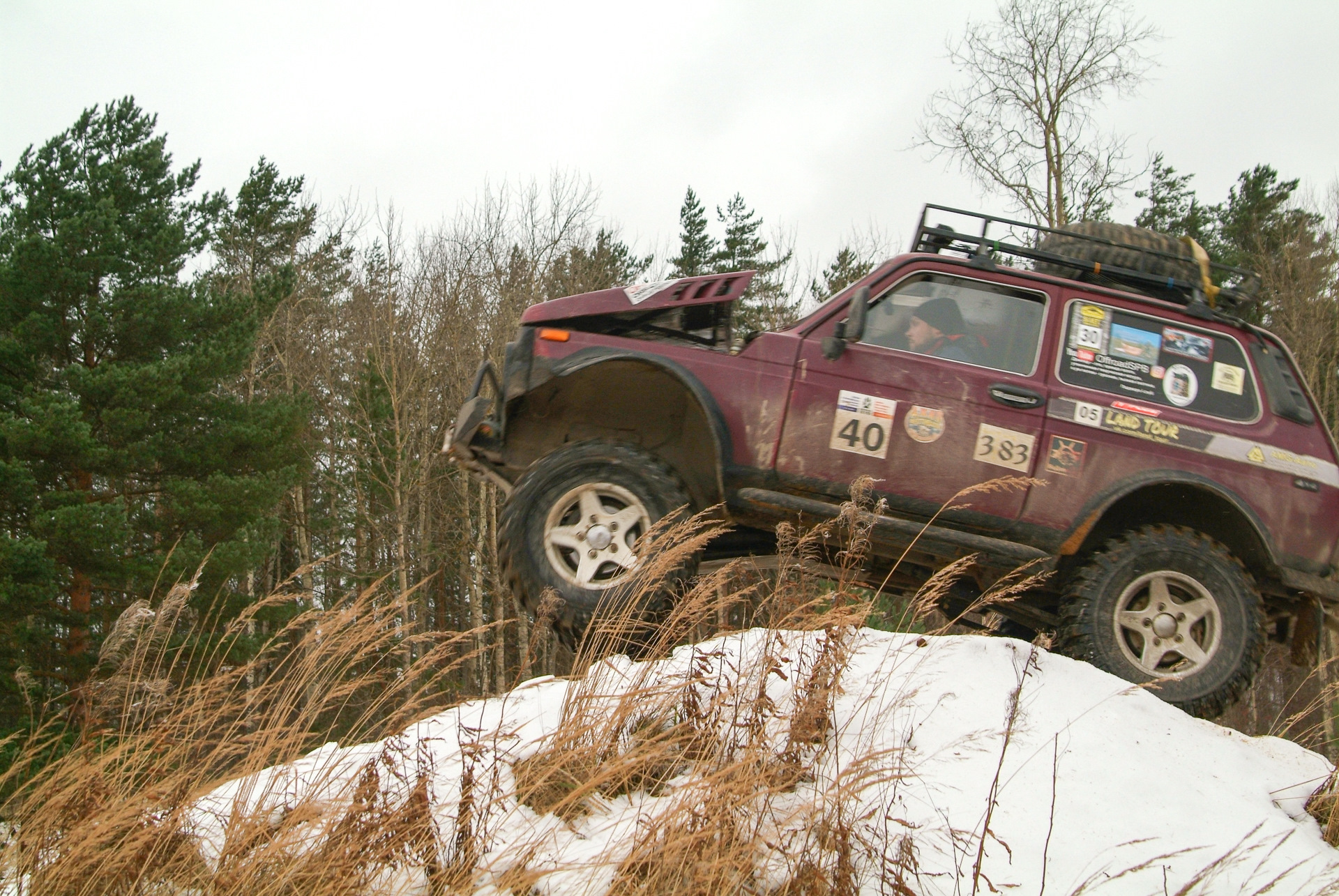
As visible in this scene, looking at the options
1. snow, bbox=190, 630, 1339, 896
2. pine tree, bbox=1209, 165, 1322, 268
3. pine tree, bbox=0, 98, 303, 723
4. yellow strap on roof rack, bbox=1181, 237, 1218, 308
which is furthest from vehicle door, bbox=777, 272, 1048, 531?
pine tree, bbox=1209, 165, 1322, 268

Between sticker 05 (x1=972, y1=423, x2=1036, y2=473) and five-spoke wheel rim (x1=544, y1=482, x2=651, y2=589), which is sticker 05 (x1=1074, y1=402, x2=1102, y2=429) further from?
five-spoke wheel rim (x1=544, y1=482, x2=651, y2=589)

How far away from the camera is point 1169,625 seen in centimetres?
446

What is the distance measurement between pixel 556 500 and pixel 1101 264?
3176 mm

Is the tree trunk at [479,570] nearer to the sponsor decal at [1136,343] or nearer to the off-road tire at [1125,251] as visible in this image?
the off-road tire at [1125,251]

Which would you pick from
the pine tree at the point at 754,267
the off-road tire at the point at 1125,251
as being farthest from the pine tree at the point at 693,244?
the off-road tire at the point at 1125,251

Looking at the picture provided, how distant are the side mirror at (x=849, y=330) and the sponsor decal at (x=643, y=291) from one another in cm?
88

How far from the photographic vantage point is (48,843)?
3.01 m

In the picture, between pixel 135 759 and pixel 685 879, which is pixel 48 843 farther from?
pixel 685 879

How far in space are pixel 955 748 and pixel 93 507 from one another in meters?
13.4

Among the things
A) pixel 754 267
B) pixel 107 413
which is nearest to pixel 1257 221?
pixel 754 267

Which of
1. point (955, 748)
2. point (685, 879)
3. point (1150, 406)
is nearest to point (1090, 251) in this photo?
point (1150, 406)

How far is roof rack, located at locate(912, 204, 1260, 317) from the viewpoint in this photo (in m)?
4.92

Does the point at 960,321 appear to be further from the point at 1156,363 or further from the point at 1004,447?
the point at 1156,363

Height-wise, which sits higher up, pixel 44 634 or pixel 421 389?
pixel 421 389
